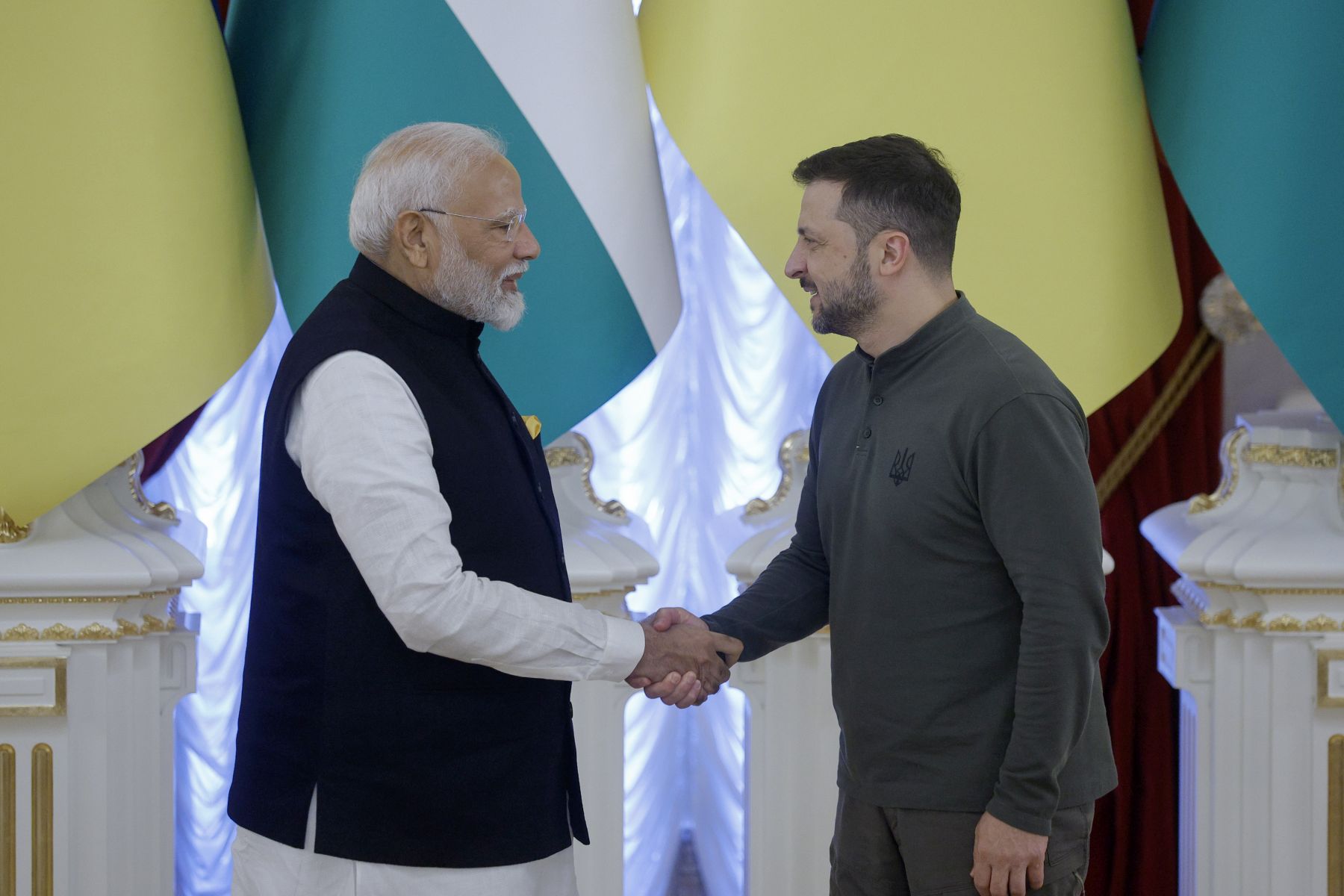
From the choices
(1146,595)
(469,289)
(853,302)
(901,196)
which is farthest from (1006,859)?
(1146,595)

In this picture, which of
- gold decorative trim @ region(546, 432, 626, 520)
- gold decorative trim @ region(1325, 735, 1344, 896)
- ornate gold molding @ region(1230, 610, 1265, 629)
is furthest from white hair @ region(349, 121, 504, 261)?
gold decorative trim @ region(1325, 735, 1344, 896)

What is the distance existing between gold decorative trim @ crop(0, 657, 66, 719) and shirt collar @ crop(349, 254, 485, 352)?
3.55 ft

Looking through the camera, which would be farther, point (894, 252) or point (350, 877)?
point (894, 252)

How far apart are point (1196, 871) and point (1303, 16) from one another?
146 cm

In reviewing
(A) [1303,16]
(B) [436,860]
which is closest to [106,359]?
(B) [436,860]

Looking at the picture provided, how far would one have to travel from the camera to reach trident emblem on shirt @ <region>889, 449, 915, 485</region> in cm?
141

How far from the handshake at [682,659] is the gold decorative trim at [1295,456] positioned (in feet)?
3.45

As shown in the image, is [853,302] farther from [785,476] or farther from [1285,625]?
[1285,625]

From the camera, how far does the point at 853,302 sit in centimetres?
149

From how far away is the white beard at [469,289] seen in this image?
4.86 ft

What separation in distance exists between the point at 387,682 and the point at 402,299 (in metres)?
0.43

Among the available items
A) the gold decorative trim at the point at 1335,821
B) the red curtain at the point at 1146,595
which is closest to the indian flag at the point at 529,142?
the red curtain at the point at 1146,595

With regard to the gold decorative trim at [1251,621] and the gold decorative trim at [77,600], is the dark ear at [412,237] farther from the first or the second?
the gold decorative trim at [1251,621]

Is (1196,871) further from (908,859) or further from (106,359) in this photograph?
(106,359)
